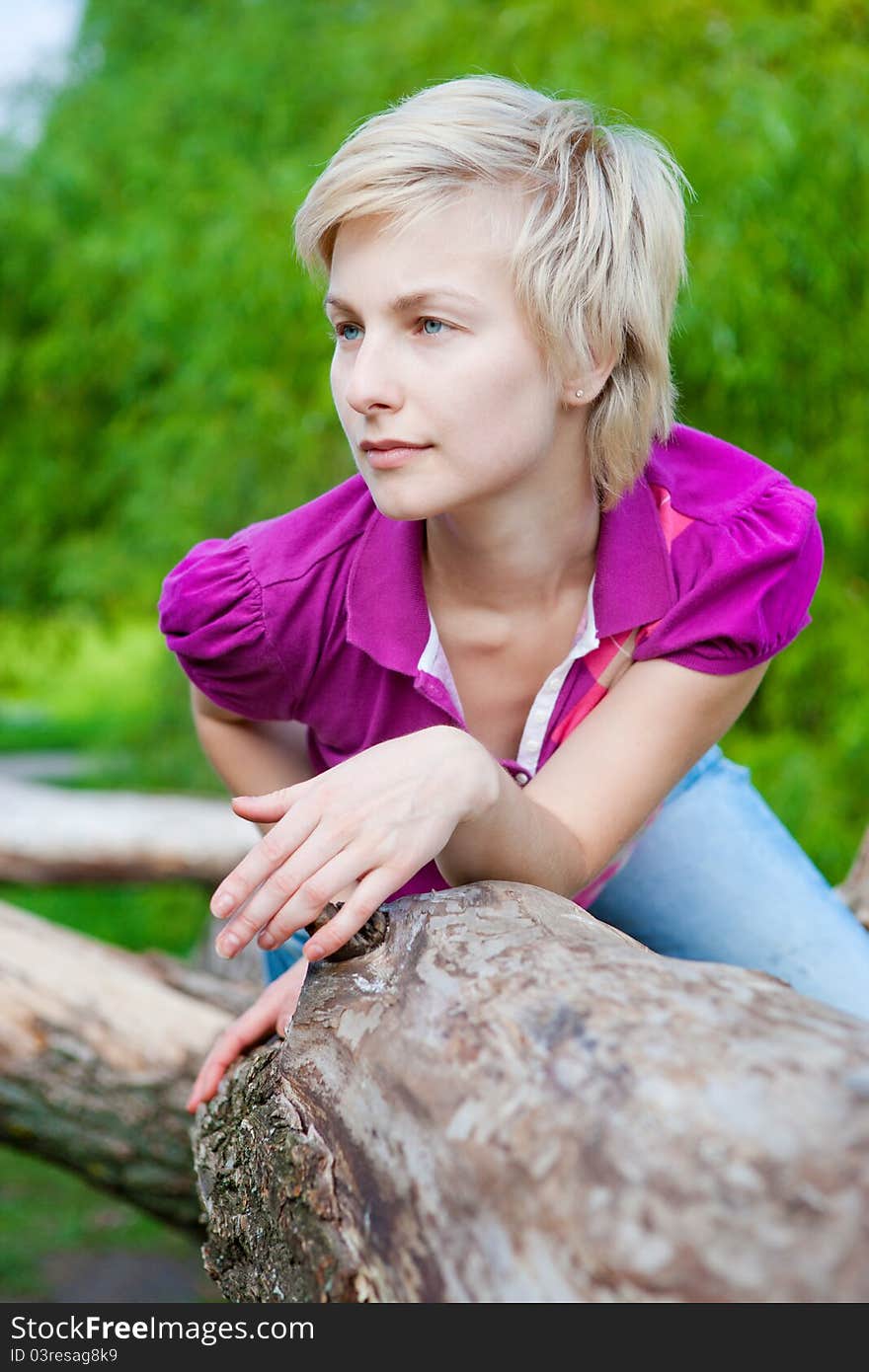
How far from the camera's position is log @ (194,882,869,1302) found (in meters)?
0.81

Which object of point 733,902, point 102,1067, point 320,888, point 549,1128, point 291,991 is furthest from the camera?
point 102,1067

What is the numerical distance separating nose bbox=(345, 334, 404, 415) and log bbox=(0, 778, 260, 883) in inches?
91.6

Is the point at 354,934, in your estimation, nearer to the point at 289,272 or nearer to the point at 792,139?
the point at 792,139

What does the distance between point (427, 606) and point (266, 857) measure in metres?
0.58

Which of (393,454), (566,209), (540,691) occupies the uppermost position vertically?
(566,209)

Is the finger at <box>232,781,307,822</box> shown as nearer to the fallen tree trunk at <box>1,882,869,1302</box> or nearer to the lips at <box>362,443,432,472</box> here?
the fallen tree trunk at <box>1,882,869,1302</box>

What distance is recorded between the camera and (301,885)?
1123 millimetres

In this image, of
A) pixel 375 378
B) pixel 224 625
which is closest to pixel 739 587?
pixel 375 378

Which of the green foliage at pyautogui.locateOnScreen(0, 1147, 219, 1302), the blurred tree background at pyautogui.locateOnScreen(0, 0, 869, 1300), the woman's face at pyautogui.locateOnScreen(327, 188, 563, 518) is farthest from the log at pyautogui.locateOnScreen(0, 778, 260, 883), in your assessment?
the woman's face at pyautogui.locateOnScreen(327, 188, 563, 518)

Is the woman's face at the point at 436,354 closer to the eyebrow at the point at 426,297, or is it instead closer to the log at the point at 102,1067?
the eyebrow at the point at 426,297

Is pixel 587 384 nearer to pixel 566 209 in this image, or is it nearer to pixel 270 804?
pixel 566 209

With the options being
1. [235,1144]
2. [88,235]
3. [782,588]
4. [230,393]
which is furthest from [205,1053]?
[88,235]

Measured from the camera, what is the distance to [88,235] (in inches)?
249
